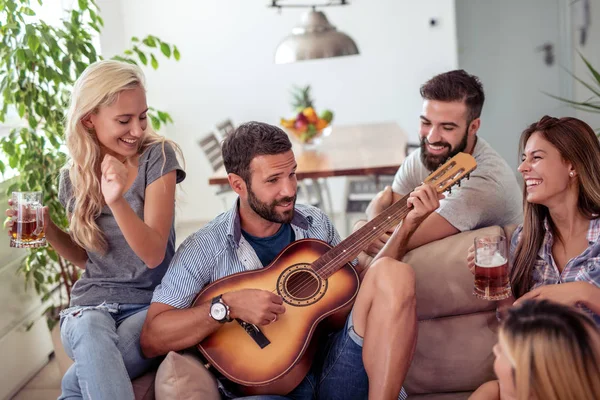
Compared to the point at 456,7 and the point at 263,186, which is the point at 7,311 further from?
the point at 456,7

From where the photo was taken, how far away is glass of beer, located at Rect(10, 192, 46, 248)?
7.75ft

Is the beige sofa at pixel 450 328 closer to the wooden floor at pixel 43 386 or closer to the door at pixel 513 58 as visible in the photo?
the wooden floor at pixel 43 386

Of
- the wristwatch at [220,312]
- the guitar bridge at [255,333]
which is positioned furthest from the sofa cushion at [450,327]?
the wristwatch at [220,312]

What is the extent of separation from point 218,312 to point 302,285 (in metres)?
0.29

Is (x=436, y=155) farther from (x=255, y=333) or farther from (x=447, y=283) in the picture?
(x=255, y=333)

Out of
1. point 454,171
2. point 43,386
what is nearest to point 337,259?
point 454,171

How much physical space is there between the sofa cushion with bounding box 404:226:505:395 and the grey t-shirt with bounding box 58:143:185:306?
87cm

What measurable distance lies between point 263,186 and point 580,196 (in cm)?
95

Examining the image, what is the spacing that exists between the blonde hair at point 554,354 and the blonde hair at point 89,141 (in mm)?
1461

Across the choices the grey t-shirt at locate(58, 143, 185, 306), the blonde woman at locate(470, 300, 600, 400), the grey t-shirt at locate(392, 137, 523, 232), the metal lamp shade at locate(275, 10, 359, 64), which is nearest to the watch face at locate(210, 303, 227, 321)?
the grey t-shirt at locate(58, 143, 185, 306)

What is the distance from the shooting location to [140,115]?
2.45 metres

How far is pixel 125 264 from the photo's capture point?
2.51m

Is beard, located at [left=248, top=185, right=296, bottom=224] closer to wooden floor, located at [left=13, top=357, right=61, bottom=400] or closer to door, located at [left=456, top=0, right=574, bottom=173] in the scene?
wooden floor, located at [left=13, top=357, right=61, bottom=400]

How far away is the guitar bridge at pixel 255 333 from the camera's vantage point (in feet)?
7.46
